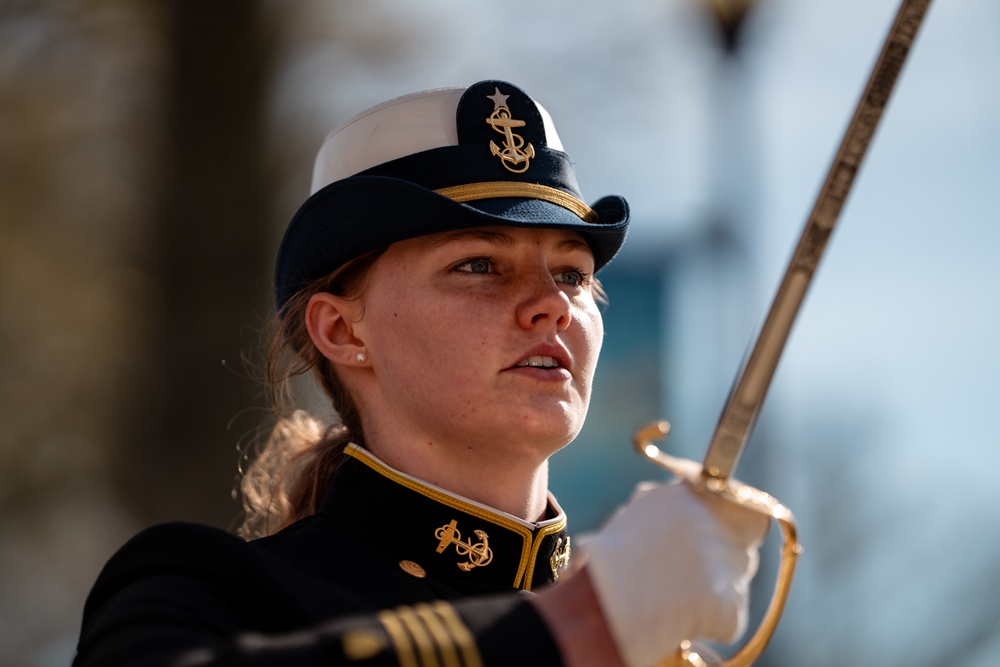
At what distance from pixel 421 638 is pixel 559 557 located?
107 cm

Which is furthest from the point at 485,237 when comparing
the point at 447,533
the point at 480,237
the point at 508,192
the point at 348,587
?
the point at 348,587

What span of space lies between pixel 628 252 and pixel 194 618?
5704mm

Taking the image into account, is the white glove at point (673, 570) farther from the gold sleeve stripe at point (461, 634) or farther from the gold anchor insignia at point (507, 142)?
the gold anchor insignia at point (507, 142)

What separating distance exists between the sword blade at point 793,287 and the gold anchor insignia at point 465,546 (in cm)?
90

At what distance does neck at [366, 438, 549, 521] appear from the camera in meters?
3.14

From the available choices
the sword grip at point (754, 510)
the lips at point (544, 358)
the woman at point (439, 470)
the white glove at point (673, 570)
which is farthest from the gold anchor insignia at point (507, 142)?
the white glove at point (673, 570)

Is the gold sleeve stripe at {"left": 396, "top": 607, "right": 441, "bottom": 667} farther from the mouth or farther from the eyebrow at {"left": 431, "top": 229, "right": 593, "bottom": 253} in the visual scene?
the eyebrow at {"left": 431, "top": 229, "right": 593, "bottom": 253}

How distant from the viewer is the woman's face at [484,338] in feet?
10.0

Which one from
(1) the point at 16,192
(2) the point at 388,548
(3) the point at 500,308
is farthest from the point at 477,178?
(1) the point at 16,192

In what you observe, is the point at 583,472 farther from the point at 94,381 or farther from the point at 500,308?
the point at 500,308

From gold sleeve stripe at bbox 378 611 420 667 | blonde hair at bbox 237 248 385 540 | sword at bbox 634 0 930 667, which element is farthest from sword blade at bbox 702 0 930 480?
blonde hair at bbox 237 248 385 540

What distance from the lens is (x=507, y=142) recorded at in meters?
3.38

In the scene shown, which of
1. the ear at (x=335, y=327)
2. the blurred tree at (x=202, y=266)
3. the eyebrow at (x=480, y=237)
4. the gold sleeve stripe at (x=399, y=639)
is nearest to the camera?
the gold sleeve stripe at (x=399, y=639)

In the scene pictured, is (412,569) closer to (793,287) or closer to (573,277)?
(573,277)
